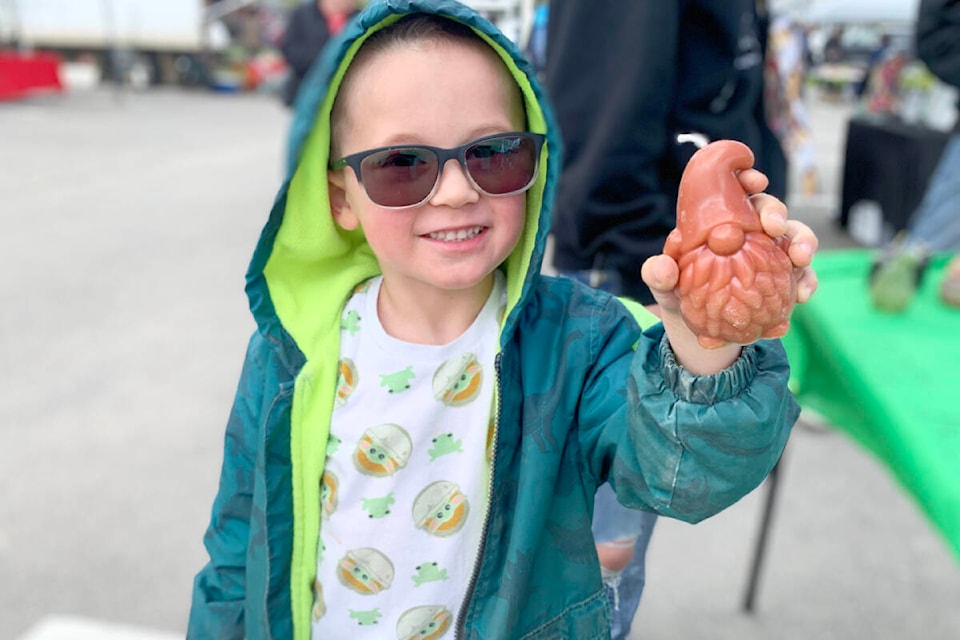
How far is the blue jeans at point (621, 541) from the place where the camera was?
4.44 ft

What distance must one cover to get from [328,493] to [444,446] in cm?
18

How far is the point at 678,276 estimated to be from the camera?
30.7 inches

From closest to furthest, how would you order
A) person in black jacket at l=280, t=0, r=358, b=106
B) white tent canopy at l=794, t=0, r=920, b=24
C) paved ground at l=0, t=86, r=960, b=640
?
paved ground at l=0, t=86, r=960, b=640
person in black jacket at l=280, t=0, r=358, b=106
white tent canopy at l=794, t=0, r=920, b=24

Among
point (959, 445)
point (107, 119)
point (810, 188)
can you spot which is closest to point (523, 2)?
point (959, 445)

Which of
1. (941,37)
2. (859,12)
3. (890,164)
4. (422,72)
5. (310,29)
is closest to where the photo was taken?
(422,72)

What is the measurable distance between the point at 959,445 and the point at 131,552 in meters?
2.36

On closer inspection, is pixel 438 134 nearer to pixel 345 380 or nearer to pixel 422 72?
pixel 422 72

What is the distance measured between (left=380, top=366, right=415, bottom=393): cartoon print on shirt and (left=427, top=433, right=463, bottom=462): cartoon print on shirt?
3.3 inches

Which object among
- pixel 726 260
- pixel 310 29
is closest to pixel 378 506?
pixel 726 260

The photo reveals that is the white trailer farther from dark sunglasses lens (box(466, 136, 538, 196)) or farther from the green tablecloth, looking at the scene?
dark sunglasses lens (box(466, 136, 538, 196))

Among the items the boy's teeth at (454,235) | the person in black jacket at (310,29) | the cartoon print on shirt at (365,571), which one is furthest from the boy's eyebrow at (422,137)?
the person in black jacket at (310,29)

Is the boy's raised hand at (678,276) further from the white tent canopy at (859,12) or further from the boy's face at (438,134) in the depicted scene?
the white tent canopy at (859,12)

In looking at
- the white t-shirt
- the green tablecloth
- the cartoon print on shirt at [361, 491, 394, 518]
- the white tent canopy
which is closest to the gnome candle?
the white t-shirt

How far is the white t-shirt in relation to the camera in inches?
44.4
